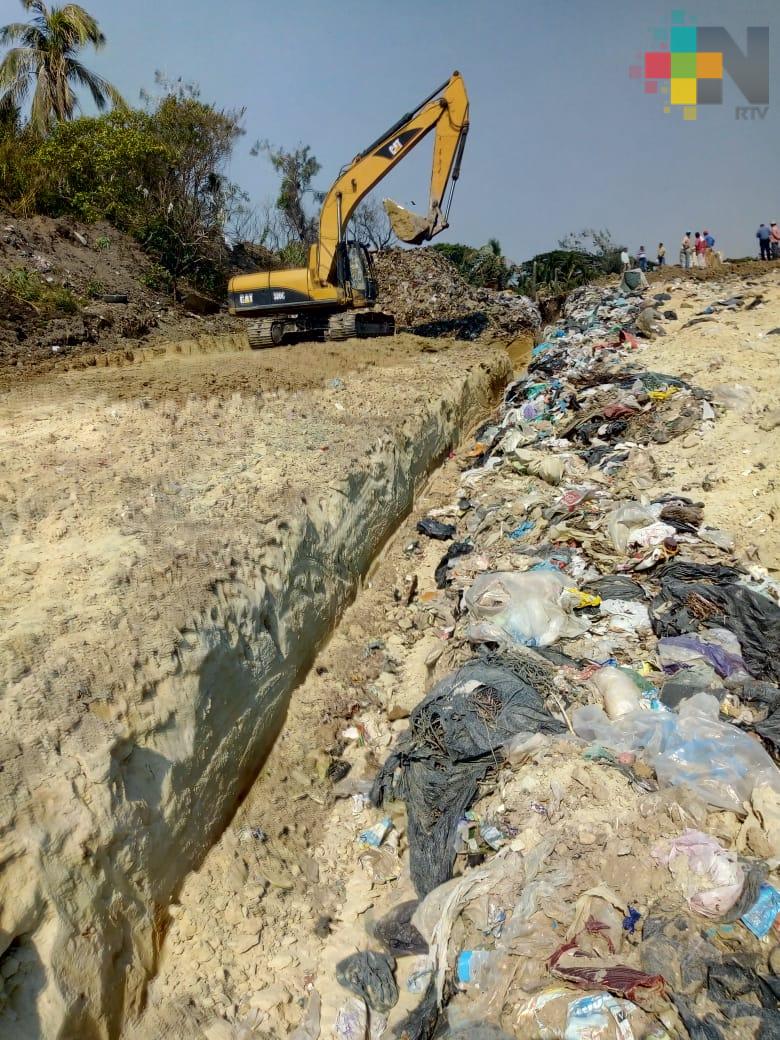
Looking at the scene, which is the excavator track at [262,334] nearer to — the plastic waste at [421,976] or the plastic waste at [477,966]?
the plastic waste at [421,976]

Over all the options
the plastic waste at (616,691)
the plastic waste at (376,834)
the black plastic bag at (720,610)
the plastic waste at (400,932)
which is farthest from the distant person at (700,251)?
the plastic waste at (400,932)

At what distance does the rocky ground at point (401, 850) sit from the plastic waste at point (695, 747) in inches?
4.3

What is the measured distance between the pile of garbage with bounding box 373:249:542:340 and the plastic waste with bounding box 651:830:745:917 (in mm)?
11710

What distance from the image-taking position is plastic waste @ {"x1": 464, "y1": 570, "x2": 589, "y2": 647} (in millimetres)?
4879

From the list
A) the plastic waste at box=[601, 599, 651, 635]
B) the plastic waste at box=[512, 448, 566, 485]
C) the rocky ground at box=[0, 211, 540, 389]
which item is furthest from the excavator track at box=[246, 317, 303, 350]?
the plastic waste at box=[601, 599, 651, 635]

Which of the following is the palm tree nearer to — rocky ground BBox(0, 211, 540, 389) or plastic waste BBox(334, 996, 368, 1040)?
rocky ground BBox(0, 211, 540, 389)

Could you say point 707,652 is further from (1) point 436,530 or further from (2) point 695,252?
(2) point 695,252

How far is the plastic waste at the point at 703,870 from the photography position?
2818mm

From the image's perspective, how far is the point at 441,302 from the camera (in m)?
16.0

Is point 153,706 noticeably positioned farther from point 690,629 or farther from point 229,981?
point 690,629

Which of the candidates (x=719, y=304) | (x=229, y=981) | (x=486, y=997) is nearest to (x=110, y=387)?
(x=229, y=981)

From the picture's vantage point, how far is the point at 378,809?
14.0 ft

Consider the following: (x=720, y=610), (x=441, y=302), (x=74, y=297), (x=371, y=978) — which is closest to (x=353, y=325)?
(x=74, y=297)

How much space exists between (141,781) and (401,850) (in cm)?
162
